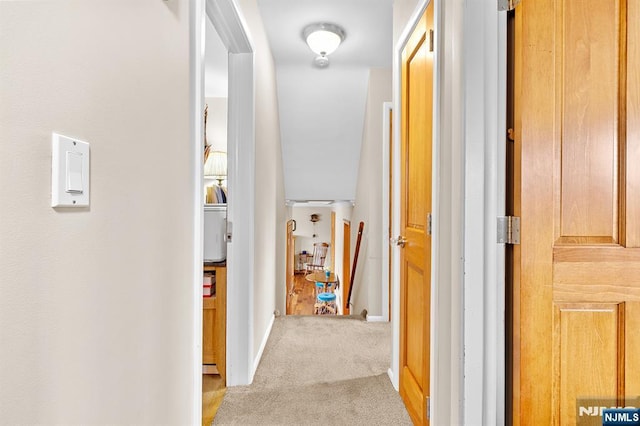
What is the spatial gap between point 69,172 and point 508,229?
1.28 metres

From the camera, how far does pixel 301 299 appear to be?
9.84 metres

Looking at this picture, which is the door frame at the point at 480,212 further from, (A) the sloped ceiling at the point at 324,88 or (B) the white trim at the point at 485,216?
(A) the sloped ceiling at the point at 324,88

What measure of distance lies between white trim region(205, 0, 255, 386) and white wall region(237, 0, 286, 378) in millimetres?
123

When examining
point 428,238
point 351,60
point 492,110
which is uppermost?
point 351,60

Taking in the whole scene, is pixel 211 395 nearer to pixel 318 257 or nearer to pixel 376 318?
pixel 376 318

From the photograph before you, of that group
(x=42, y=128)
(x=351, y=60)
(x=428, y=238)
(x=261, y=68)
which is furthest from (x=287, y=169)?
(x=42, y=128)

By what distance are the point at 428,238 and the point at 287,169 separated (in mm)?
2977

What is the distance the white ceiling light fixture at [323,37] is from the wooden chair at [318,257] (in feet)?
33.1

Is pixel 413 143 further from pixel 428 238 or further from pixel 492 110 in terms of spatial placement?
pixel 492 110

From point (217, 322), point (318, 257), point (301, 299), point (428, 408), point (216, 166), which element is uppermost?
point (216, 166)

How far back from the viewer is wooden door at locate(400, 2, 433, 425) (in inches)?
71.7

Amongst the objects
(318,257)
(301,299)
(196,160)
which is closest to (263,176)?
(196,160)

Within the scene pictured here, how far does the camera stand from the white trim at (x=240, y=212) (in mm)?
2355

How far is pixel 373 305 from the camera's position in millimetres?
3729
